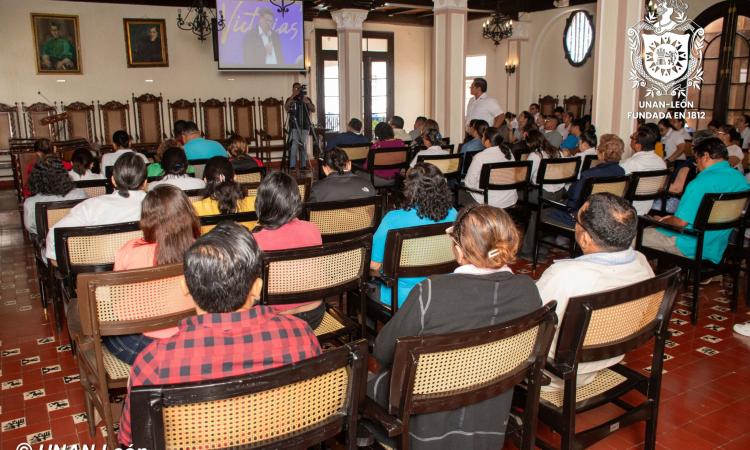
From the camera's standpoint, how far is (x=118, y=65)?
11.5 meters

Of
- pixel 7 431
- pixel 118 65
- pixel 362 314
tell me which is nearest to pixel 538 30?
pixel 118 65

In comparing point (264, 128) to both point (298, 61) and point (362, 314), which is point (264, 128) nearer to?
point (298, 61)

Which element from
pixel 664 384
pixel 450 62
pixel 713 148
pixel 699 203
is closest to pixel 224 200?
pixel 664 384

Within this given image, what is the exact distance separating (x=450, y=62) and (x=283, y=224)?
664cm

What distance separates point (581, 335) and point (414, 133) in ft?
24.1

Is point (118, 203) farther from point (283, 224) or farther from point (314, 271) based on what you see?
point (314, 271)

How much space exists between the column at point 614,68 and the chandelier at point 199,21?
7.18 meters

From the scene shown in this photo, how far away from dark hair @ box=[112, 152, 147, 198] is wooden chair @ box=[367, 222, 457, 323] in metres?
1.41

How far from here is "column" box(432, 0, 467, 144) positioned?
8.73 meters

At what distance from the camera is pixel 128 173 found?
3246mm

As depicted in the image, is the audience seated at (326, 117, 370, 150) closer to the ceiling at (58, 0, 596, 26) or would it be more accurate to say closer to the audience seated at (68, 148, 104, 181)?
the ceiling at (58, 0, 596, 26)

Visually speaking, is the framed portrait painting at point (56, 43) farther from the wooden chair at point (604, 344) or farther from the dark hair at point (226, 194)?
the wooden chair at point (604, 344)

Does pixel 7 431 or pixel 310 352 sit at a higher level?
pixel 310 352

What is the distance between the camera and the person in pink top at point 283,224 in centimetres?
274
